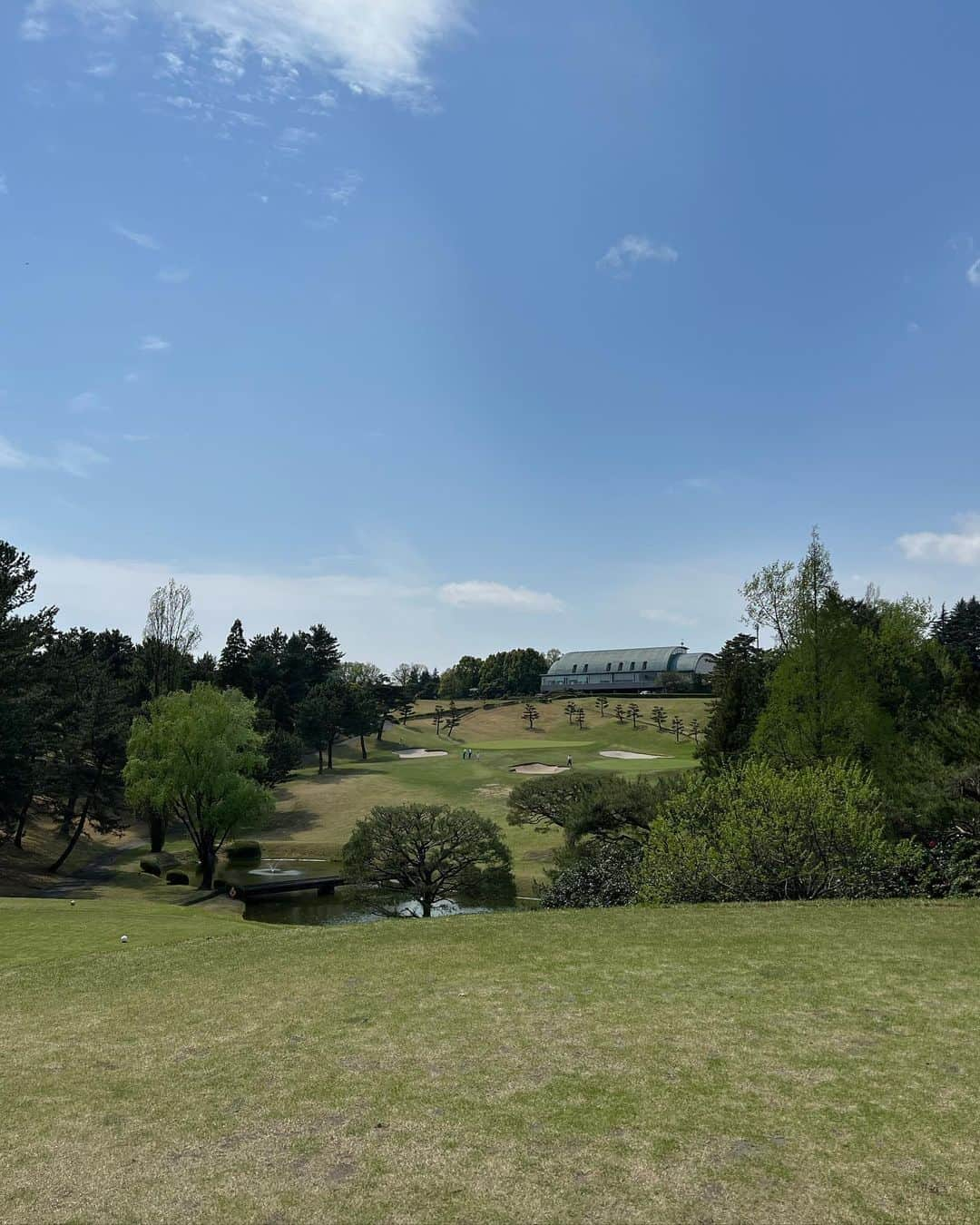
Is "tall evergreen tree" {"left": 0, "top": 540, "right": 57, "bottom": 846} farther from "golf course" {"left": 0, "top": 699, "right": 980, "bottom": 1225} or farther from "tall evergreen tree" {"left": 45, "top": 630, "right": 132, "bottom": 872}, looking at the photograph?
"golf course" {"left": 0, "top": 699, "right": 980, "bottom": 1225}

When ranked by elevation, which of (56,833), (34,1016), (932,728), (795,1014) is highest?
(932,728)

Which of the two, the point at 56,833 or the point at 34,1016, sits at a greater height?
the point at 34,1016

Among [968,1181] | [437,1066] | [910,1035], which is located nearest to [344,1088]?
[437,1066]

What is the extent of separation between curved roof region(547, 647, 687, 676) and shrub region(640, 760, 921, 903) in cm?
13271

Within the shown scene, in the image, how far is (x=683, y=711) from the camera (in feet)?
371

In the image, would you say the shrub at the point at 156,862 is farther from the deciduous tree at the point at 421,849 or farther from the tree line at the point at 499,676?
the tree line at the point at 499,676

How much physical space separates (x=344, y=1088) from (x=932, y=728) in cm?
2908

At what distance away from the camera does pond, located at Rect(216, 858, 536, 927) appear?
119ft

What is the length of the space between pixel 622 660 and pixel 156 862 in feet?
402

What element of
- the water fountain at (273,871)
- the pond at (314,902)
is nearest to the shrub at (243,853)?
the pond at (314,902)

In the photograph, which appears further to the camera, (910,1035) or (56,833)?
(56,833)

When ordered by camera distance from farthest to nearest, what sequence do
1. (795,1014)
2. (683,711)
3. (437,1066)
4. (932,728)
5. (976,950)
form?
(683,711) → (932,728) → (976,950) → (795,1014) → (437,1066)

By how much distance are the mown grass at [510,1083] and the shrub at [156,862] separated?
123 ft

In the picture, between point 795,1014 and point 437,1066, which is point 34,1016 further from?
point 795,1014
